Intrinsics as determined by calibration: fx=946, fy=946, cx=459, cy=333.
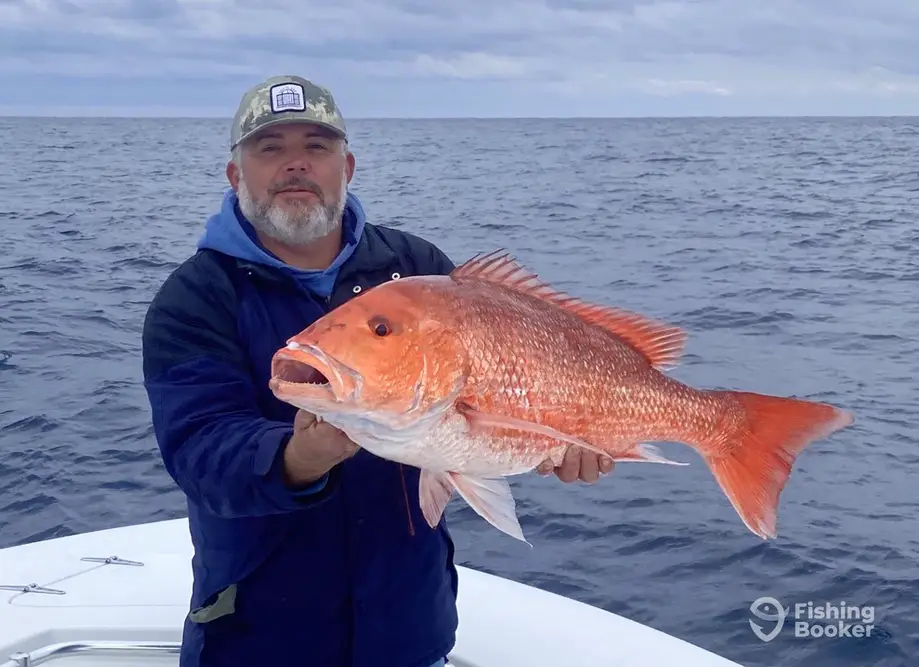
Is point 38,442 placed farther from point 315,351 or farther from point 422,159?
point 422,159

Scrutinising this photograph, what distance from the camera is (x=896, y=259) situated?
16.8 meters

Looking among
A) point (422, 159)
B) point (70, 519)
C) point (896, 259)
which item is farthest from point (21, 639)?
point (422, 159)

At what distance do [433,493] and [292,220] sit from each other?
0.93m

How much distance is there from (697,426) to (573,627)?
143 centimetres

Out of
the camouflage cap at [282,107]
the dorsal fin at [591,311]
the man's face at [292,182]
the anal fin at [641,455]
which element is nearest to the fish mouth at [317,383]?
the dorsal fin at [591,311]

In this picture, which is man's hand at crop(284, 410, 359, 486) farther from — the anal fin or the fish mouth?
the anal fin

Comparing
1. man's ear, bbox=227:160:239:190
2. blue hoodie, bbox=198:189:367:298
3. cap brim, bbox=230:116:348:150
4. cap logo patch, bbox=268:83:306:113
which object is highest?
cap logo patch, bbox=268:83:306:113

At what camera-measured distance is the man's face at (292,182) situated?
110 inches

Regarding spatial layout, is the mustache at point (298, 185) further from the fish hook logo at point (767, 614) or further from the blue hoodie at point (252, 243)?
the fish hook logo at point (767, 614)

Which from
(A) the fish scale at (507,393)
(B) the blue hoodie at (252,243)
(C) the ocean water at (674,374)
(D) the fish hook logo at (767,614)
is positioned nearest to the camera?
(A) the fish scale at (507,393)

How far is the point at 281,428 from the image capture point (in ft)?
7.72

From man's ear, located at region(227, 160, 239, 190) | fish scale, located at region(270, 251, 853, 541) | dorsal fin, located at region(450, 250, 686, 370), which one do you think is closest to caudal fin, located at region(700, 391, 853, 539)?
fish scale, located at region(270, 251, 853, 541)

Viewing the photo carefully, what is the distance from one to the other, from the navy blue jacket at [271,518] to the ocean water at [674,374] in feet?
10.9

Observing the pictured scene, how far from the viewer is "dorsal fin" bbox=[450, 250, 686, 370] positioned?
2.55 metres
